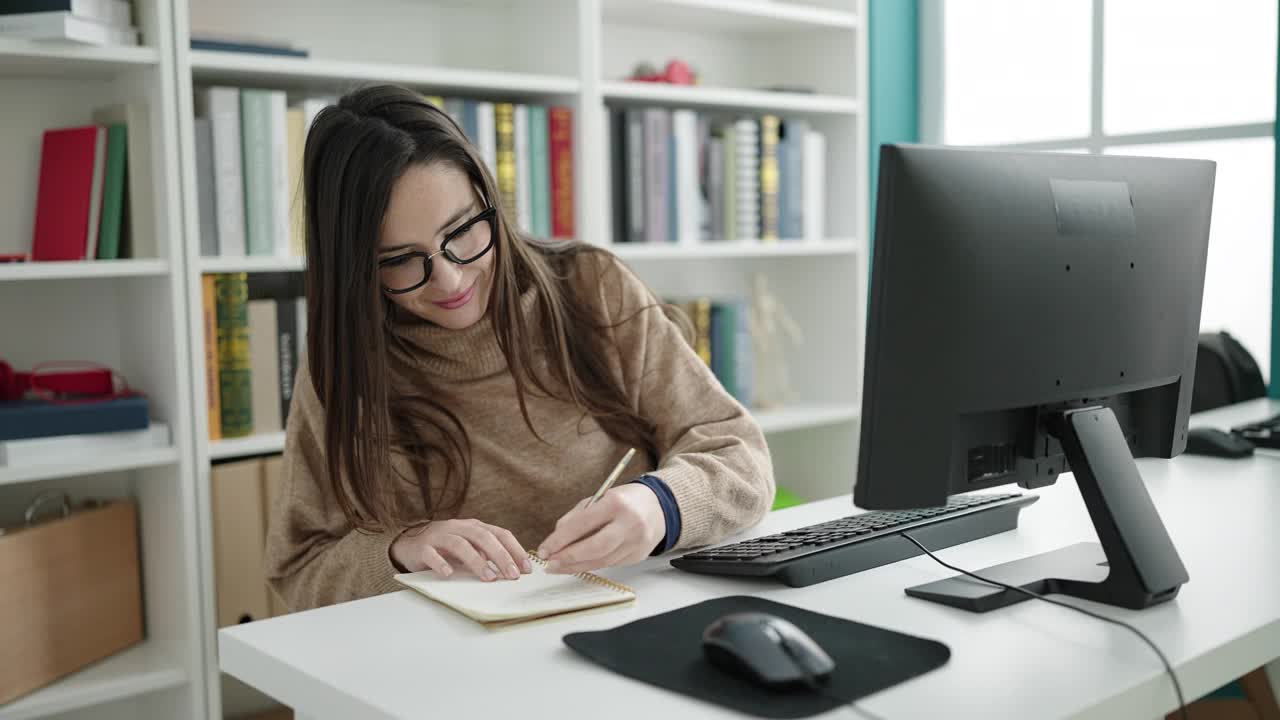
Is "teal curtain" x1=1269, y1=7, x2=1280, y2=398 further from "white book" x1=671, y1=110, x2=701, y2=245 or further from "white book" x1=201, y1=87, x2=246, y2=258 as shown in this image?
"white book" x1=201, y1=87, x2=246, y2=258

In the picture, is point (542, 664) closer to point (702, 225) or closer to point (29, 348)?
point (29, 348)

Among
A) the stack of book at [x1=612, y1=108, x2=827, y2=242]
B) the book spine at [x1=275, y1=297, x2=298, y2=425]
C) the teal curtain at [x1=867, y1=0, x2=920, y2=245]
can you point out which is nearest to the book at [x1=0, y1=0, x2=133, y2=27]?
the book spine at [x1=275, y1=297, x2=298, y2=425]

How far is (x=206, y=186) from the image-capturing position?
6.87 feet

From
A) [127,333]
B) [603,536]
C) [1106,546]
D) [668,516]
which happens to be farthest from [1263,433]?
[127,333]

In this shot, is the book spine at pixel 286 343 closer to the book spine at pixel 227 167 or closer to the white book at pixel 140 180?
the book spine at pixel 227 167

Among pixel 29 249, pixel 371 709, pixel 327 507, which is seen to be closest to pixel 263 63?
pixel 29 249

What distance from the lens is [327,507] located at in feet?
4.79

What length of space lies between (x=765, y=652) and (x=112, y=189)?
1635 mm

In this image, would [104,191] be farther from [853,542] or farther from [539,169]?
[853,542]

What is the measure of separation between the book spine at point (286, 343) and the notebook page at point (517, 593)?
3.57 ft

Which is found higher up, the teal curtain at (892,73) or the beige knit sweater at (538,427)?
the teal curtain at (892,73)

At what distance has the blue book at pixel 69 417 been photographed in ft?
6.26

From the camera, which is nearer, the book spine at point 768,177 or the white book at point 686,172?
the white book at point 686,172

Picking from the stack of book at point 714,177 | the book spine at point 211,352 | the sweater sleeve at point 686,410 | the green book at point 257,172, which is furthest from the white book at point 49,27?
the stack of book at point 714,177
